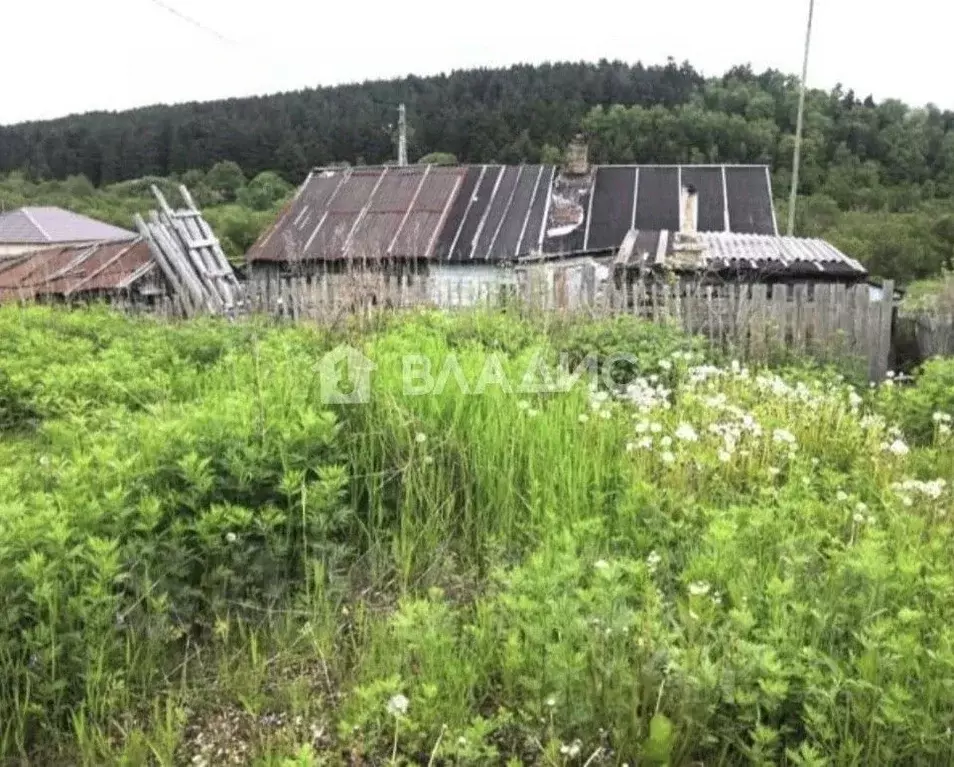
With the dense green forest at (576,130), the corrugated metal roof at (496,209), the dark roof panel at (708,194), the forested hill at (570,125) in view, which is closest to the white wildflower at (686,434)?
the corrugated metal roof at (496,209)

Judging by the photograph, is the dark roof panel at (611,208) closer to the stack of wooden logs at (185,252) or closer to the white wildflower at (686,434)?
the stack of wooden logs at (185,252)

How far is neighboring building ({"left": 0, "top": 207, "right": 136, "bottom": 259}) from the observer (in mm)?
30016

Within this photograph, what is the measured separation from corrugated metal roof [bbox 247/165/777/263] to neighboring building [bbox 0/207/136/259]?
16410mm

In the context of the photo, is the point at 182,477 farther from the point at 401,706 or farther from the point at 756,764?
the point at 756,764

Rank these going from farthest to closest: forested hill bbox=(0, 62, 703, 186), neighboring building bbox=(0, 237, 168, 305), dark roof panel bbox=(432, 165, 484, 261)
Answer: forested hill bbox=(0, 62, 703, 186), dark roof panel bbox=(432, 165, 484, 261), neighboring building bbox=(0, 237, 168, 305)

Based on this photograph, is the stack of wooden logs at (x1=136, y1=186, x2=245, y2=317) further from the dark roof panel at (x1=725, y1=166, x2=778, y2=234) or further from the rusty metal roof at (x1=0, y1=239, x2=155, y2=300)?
the dark roof panel at (x1=725, y1=166, x2=778, y2=234)

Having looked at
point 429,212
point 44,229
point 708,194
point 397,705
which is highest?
point 708,194

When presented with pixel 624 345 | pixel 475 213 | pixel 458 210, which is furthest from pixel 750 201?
pixel 624 345

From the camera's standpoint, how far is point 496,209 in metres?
17.0

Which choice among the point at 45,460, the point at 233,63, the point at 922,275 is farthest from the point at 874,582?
the point at 922,275

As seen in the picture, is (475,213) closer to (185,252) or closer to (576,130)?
(185,252)

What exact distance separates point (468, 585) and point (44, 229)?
3354cm

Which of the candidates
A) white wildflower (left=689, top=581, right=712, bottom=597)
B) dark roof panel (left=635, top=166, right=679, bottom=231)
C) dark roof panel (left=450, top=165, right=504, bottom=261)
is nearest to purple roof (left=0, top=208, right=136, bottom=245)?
dark roof panel (left=450, top=165, right=504, bottom=261)

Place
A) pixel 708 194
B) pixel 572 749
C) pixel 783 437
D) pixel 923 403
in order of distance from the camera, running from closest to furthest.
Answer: pixel 572 749 < pixel 783 437 < pixel 923 403 < pixel 708 194
